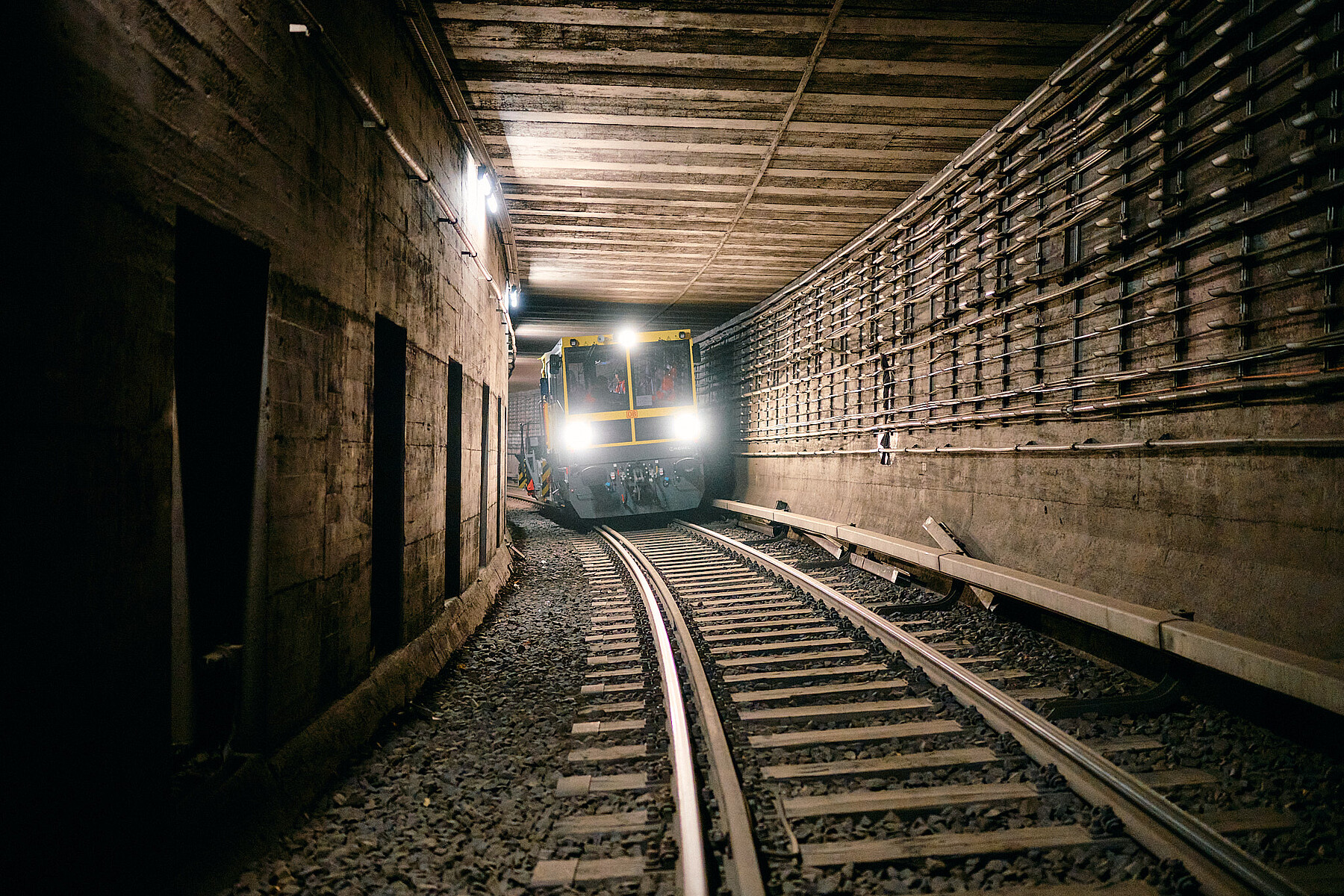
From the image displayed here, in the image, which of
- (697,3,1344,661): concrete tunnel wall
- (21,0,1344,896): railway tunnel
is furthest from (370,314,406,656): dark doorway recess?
(697,3,1344,661): concrete tunnel wall

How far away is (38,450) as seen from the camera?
1.68 m

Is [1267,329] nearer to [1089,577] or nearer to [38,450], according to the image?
[1089,577]

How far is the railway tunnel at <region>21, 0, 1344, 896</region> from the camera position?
1982 millimetres

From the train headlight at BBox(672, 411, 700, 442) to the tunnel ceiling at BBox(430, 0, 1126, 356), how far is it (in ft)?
13.5

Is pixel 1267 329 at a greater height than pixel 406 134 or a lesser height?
lesser

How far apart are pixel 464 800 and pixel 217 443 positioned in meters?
1.86

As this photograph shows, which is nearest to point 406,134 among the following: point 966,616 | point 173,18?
point 173,18

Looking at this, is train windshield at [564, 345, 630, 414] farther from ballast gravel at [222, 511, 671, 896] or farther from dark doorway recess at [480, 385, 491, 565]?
ballast gravel at [222, 511, 671, 896]

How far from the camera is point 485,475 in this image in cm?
778

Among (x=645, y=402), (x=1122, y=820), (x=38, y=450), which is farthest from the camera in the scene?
(x=645, y=402)

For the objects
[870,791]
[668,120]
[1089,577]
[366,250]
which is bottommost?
[870,791]

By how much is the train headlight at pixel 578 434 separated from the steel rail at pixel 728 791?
26.8 feet

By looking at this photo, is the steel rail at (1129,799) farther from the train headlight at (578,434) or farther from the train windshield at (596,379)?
the train windshield at (596,379)

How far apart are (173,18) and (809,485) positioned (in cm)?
1039
